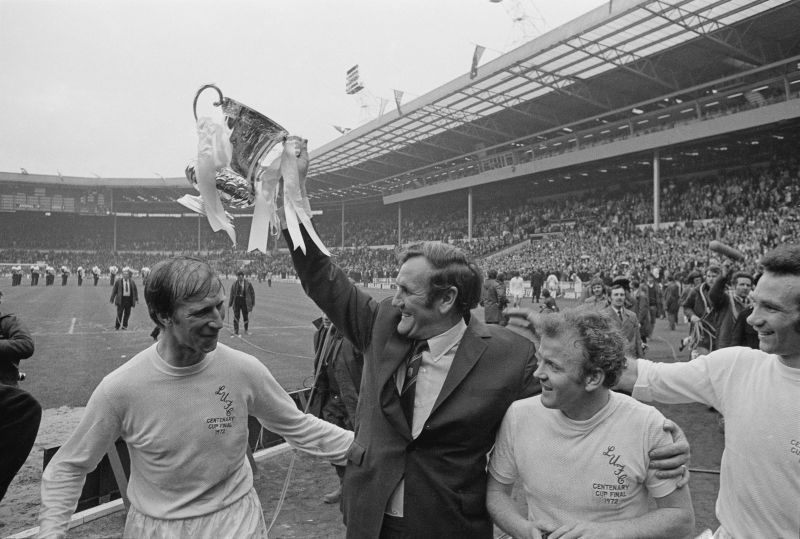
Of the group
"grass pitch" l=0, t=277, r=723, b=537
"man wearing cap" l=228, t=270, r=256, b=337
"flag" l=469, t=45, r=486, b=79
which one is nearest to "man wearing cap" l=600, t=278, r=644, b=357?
"grass pitch" l=0, t=277, r=723, b=537

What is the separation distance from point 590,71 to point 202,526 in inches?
1290

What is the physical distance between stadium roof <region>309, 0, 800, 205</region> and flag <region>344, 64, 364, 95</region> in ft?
9.47

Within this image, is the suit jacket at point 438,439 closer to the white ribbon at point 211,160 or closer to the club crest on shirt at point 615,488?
the white ribbon at point 211,160

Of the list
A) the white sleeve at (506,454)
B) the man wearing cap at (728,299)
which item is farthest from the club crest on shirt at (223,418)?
the man wearing cap at (728,299)

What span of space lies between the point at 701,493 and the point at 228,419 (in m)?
4.38

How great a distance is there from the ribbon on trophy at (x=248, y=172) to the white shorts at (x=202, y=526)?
970 millimetres

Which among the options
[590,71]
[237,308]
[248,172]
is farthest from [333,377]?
[590,71]

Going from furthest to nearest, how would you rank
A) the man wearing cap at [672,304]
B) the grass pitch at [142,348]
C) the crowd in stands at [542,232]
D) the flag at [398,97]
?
the flag at [398,97] → the crowd in stands at [542,232] → the man wearing cap at [672,304] → the grass pitch at [142,348]

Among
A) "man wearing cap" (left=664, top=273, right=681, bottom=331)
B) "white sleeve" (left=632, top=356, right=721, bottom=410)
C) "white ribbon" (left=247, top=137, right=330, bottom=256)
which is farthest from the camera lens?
"man wearing cap" (left=664, top=273, right=681, bottom=331)

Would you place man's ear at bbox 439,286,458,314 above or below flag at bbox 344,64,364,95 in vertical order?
below

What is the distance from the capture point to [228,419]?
2.16 meters

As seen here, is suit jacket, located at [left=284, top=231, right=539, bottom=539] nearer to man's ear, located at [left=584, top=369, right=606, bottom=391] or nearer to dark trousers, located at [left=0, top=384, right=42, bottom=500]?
man's ear, located at [left=584, top=369, right=606, bottom=391]

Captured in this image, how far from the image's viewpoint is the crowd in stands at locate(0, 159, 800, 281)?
26344mm

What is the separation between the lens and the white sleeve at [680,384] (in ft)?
7.72
